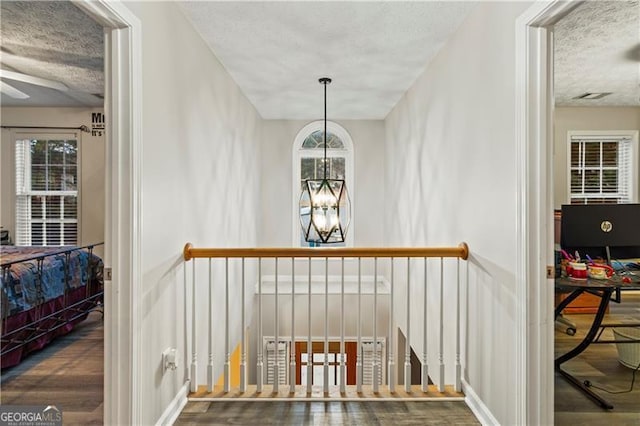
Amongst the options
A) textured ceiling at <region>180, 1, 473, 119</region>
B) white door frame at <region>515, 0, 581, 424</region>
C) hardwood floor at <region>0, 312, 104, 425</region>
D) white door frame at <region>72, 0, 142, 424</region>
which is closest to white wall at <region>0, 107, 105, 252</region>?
hardwood floor at <region>0, 312, 104, 425</region>

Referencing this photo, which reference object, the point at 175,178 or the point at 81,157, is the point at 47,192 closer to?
the point at 81,157

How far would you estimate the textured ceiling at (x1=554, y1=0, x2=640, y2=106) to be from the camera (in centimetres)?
258

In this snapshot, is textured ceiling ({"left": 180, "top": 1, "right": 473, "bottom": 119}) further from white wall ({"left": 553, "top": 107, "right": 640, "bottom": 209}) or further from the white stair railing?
white wall ({"left": 553, "top": 107, "right": 640, "bottom": 209})

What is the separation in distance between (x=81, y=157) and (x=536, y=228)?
5482 mm

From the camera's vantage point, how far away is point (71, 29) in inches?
110

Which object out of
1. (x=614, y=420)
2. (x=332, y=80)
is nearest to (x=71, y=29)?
(x=332, y=80)

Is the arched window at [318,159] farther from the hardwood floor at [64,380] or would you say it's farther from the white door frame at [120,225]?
the white door frame at [120,225]

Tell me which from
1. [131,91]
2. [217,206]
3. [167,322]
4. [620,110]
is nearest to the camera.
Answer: [131,91]

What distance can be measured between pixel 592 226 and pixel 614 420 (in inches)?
50.3

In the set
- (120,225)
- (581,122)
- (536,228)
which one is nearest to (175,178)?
(120,225)

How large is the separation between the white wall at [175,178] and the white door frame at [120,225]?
97 mm

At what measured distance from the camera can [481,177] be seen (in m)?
2.27

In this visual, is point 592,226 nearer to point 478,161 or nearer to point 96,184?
point 478,161

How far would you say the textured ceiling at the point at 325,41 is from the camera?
2389mm
